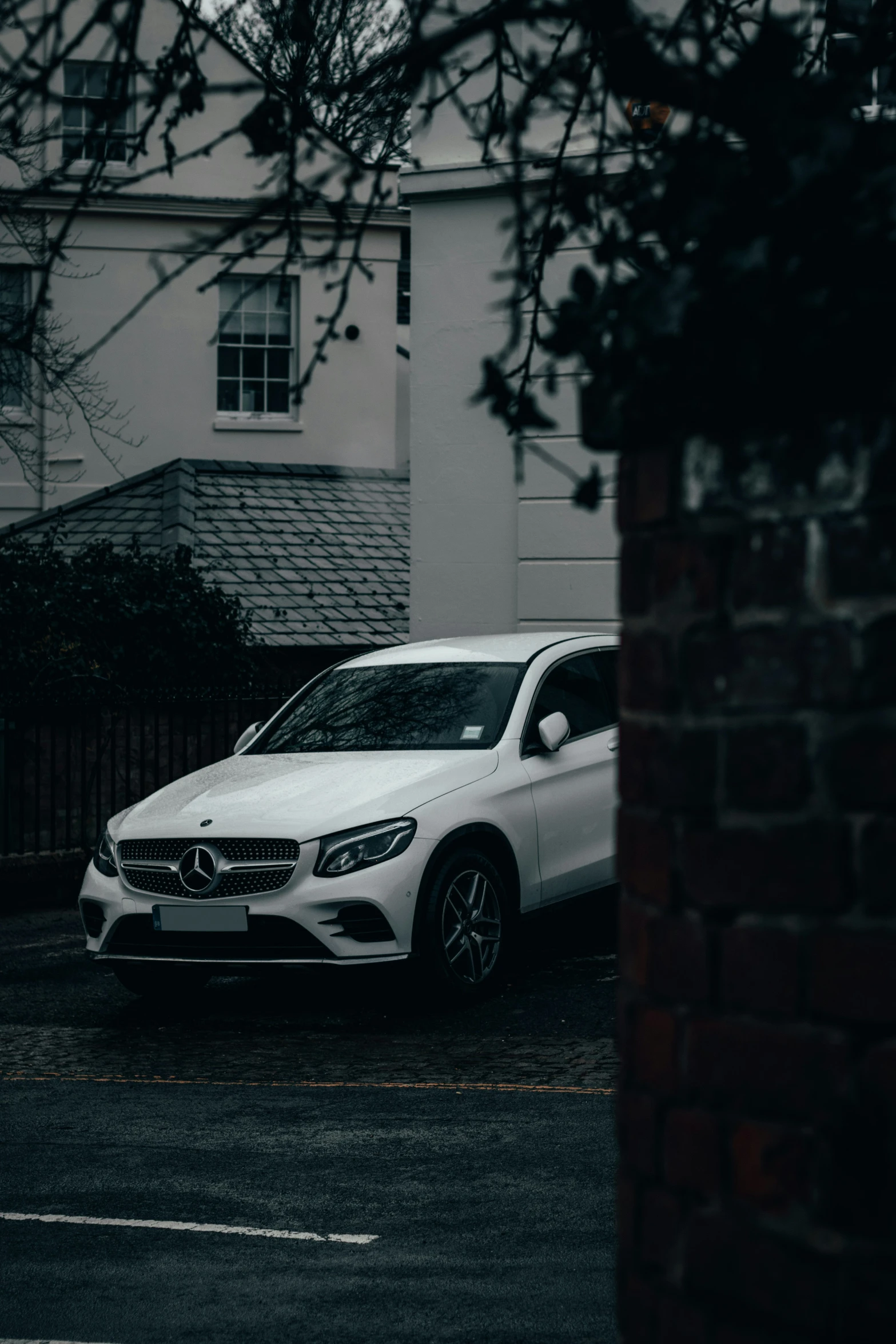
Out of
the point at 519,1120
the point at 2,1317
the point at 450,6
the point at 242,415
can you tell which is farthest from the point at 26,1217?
the point at 242,415

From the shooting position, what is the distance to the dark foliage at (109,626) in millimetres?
13914

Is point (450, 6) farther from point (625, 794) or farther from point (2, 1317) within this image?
point (2, 1317)

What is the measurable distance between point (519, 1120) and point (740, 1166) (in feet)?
15.2

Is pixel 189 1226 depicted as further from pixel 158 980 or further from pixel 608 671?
pixel 608 671

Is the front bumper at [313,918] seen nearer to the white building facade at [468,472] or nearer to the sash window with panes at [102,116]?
the sash window with panes at [102,116]

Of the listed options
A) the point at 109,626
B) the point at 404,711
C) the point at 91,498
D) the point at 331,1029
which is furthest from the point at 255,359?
the point at 331,1029

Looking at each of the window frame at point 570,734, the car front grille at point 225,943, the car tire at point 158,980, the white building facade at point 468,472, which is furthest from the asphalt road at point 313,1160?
the white building facade at point 468,472

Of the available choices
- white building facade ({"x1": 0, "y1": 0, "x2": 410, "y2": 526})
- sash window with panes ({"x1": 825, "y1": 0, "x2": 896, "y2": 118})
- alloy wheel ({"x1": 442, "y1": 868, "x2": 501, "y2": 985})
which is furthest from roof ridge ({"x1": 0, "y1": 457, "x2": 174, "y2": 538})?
sash window with panes ({"x1": 825, "y1": 0, "x2": 896, "y2": 118})

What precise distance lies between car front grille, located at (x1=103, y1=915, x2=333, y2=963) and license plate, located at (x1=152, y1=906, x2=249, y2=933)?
2 cm

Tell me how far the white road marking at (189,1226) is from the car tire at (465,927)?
306cm

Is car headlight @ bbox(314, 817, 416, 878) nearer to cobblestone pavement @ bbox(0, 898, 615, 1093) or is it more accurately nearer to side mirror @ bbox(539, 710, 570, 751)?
cobblestone pavement @ bbox(0, 898, 615, 1093)

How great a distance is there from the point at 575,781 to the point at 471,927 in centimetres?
120

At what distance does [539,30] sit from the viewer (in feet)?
13.0

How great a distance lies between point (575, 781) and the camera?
30.8 feet
